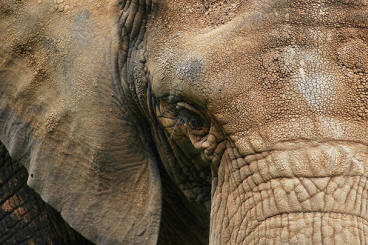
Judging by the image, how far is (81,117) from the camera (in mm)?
3154

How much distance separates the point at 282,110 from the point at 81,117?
3.20 ft

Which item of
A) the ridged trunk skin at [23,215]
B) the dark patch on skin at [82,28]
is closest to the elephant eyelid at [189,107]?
the dark patch on skin at [82,28]

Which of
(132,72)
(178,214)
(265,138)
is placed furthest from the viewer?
(178,214)

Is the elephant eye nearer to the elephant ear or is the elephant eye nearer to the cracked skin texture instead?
the cracked skin texture

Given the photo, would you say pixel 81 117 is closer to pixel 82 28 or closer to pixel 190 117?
pixel 82 28

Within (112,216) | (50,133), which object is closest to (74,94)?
(50,133)

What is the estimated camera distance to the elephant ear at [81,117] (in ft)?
10.2

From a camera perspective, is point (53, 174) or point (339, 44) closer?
point (339, 44)

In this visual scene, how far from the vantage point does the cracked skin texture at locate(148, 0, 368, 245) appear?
7.86 feet

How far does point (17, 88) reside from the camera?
337 cm

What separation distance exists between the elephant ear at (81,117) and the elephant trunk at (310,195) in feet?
2.40

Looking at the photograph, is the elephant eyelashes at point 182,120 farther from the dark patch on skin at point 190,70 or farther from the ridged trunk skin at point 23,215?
the ridged trunk skin at point 23,215

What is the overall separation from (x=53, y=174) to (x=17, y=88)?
1.32 ft

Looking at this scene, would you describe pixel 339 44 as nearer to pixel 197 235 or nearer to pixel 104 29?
pixel 104 29
